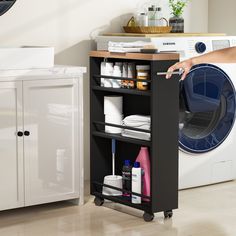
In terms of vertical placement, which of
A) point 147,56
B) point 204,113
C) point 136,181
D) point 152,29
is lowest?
point 136,181

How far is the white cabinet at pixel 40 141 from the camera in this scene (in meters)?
3.76

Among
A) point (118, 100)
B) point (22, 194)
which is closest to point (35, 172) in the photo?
point (22, 194)

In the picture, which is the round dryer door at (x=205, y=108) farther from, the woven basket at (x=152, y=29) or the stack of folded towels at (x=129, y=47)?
the stack of folded towels at (x=129, y=47)

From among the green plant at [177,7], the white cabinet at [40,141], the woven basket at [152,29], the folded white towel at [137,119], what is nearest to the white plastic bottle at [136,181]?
the folded white towel at [137,119]

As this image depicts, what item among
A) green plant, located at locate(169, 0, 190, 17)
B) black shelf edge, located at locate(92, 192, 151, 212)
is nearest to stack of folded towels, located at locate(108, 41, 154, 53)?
black shelf edge, located at locate(92, 192, 151, 212)

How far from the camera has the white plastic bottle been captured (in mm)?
3848

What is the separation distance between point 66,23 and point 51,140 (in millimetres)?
1056

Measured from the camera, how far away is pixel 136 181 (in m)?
3.87

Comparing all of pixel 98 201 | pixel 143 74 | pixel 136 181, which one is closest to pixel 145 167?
pixel 136 181

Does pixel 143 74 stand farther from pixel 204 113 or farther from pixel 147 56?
pixel 204 113

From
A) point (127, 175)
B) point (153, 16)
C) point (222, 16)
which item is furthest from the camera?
point (222, 16)

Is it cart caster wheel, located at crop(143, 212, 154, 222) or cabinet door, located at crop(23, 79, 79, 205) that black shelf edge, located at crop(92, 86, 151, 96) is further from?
cart caster wheel, located at crop(143, 212, 154, 222)

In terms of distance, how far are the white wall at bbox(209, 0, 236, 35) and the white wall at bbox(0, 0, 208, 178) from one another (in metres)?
0.53

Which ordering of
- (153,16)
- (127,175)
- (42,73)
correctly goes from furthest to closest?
1. (153,16)
2. (127,175)
3. (42,73)
